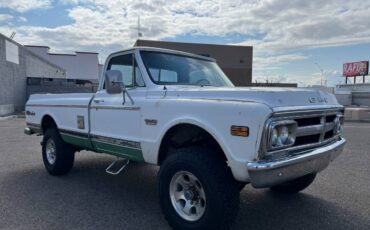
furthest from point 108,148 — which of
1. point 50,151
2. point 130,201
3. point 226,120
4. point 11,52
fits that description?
point 11,52

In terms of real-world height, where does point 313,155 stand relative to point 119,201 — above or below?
above

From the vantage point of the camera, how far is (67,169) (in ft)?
19.6

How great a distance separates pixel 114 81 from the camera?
4223mm

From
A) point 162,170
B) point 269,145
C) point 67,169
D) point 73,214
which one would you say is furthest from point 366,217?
point 67,169

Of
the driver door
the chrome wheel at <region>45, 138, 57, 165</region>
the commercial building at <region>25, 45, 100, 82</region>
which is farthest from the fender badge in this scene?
the commercial building at <region>25, 45, 100, 82</region>

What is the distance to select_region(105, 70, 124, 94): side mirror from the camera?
4199mm

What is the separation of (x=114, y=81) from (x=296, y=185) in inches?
112

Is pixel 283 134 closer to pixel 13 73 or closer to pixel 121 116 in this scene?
pixel 121 116

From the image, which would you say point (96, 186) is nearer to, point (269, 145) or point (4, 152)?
point (269, 145)

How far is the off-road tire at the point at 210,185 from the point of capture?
318cm

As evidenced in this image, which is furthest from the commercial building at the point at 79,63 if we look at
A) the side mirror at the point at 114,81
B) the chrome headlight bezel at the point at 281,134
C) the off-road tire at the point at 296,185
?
the chrome headlight bezel at the point at 281,134

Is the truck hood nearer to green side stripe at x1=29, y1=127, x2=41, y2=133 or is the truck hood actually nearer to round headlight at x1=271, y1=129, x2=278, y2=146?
round headlight at x1=271, y1=129, x2=278, y2=146

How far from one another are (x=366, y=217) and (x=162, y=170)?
2521 mm

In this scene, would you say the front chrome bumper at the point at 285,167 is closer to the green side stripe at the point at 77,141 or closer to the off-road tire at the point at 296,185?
the off-road tire at the point at 296,185
